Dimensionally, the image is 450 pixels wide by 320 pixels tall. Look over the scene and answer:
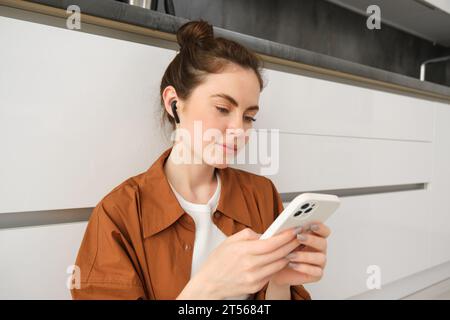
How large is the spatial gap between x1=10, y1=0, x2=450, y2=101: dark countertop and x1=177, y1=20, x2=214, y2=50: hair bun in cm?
6

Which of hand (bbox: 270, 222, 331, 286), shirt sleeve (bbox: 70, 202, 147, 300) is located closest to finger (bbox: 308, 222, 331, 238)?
hand (bbox: 270, 222, 331, 286)

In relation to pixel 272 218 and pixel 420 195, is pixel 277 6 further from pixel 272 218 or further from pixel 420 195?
pixel 272 218

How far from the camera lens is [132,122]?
2.56 ft

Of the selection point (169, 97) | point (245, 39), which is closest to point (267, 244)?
point (169, 97)

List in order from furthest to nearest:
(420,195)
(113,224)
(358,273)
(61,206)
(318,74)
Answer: (420,195)
(358,273)
(318,74)
(61,206)
(113,224)

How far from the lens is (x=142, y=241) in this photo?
24.4 inches

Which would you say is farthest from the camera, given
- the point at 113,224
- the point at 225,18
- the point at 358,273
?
the point at 225,18

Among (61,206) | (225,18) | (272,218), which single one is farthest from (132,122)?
(225,18)

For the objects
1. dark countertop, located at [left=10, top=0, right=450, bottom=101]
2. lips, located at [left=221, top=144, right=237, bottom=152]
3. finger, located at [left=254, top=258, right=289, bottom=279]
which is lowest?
finger, located at [left=254, top=258, right=289, bottom=279]

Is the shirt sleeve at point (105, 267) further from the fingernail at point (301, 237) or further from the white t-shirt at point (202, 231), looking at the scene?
the fingernail at point (301, 237)

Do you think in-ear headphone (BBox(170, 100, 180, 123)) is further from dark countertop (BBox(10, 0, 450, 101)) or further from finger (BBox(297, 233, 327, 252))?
finger (BBox(297, 233, 327, 252))

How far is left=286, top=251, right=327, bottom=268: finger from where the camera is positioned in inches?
23.6

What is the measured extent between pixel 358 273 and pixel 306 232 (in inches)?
31.6
